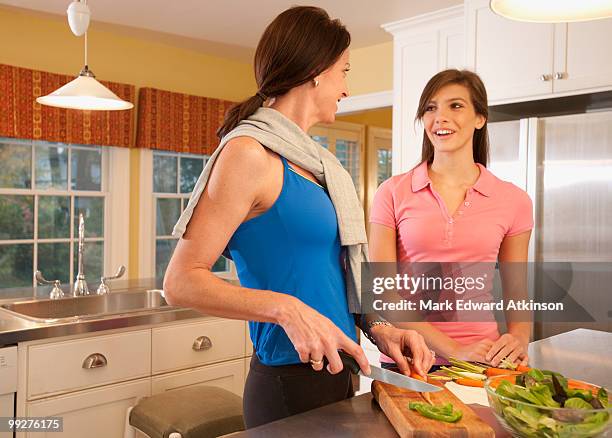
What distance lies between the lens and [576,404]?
93 cm

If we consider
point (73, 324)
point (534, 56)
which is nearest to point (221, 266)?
point (73, 324)

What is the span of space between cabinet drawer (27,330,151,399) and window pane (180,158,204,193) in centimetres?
252

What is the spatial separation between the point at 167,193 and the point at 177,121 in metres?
0.57

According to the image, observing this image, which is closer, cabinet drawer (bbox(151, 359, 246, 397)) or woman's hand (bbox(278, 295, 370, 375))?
woman's hand (bbox(278, 295, 370, 375))

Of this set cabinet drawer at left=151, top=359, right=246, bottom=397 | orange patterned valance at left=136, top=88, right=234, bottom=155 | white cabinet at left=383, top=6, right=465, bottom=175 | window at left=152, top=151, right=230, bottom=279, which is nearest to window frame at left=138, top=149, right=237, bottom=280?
window at left=152, top=151, right=230, bottom=279

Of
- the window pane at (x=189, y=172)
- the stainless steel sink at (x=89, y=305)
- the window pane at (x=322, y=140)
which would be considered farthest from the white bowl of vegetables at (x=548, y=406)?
the window pane at (x=322, y=140)

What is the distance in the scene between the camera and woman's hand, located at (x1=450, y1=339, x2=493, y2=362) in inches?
58.9

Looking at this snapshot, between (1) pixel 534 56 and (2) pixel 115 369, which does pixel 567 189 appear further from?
(2) pixel 115 369

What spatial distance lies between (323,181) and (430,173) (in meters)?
0.65

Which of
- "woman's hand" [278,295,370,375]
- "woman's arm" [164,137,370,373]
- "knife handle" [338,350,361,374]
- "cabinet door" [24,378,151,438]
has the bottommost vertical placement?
"cabinet door" [24,378,151,438]

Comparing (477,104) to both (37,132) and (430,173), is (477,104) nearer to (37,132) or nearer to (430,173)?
(430,173)

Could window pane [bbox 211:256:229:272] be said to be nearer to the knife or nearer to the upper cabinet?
the upper cabinet

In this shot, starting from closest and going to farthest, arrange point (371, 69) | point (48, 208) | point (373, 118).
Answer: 1. point (48, 208)
2. point (371, 69)
3. point (373, 118)

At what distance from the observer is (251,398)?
1229 mm
